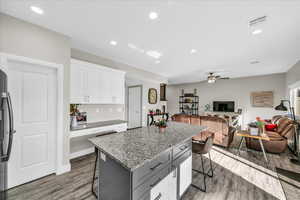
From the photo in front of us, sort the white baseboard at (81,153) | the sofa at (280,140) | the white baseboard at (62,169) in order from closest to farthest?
the white baseboard at (62,169)
the white baseboard at (81,153)
the sofa at (280,140)

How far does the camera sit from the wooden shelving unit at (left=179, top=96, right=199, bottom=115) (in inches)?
320

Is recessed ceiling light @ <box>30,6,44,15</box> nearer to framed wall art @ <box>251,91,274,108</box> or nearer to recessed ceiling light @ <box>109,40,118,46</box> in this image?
recessed ceiling light @ <box>109,40,118,46</box>

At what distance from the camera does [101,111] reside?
3648mm

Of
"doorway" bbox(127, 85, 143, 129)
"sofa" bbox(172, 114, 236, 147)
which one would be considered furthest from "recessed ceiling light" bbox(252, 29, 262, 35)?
"doorway" bbox(127, 85, 143, 129)

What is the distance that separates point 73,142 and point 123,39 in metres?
2.84

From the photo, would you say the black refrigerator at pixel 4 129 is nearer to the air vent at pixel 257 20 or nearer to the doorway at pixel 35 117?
the doorway at pixel 35 117

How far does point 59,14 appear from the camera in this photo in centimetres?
189

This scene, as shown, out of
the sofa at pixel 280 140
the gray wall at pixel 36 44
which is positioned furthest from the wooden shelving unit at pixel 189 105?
the gray wall at pixel 36 44

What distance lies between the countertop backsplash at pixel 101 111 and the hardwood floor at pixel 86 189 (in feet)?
4.67

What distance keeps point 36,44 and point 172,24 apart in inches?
97.2

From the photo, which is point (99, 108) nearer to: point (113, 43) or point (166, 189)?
point (113, 43)

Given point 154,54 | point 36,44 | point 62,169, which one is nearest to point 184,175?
point 62,169

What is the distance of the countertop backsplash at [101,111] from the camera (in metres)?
3.33

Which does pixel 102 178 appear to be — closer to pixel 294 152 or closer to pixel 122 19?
pixel 122 19
